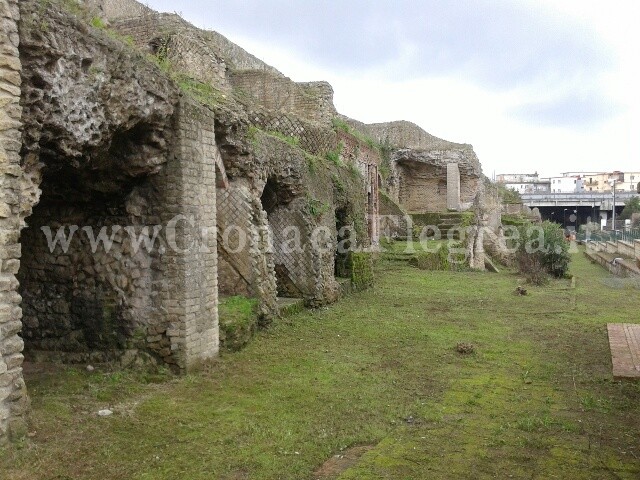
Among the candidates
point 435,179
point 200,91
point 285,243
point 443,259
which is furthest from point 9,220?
point 435,179

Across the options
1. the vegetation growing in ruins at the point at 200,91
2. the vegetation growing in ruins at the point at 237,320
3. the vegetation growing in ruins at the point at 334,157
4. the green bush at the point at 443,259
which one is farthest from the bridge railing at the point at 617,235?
the vegetation growing in ruins at the point at 200,91

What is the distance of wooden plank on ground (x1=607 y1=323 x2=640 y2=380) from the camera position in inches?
270

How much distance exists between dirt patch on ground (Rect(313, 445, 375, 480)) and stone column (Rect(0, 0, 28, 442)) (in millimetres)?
2325

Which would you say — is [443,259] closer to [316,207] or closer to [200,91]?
[316,207]

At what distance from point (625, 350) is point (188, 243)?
19.1 ft


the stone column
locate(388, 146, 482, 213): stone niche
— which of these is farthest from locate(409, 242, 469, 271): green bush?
the stone column

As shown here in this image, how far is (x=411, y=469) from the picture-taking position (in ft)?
15.0

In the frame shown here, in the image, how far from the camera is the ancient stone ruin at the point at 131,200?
15.6 ft

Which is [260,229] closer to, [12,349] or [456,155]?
[12,349]

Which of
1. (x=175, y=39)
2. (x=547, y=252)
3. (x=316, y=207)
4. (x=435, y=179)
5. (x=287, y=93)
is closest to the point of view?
(x=316, y=207)

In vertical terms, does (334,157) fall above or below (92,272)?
above

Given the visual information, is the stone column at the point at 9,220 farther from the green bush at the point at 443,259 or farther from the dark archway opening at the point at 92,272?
the green bush at the point at 443,259

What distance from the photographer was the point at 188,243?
711 cm

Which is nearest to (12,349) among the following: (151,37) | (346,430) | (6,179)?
(6,179)
